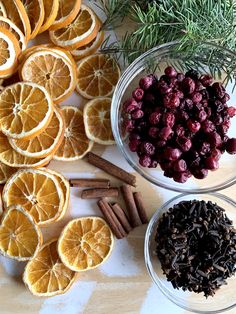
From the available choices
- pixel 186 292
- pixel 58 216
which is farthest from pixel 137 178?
pixel 186 292

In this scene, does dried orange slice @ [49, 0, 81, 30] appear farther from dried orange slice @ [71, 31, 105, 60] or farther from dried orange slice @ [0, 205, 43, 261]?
dried orange slice @ [0, 205, 43, 261]

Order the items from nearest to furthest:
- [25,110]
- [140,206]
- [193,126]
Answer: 1. [193,126]
2. [25,110]
3. [140,206]

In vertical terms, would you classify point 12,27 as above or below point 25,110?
above

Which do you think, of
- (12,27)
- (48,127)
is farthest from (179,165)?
(12,27)

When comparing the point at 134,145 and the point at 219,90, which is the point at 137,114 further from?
the point at 219,90

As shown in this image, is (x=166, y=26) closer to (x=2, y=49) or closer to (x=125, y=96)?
(x=125, y=96)

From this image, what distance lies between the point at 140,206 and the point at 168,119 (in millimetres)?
364

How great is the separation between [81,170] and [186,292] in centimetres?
56

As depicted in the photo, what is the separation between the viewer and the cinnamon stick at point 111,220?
171cm

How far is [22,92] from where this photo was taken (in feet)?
5.31

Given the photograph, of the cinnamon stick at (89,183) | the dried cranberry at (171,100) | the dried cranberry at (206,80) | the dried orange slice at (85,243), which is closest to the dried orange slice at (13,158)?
the cinnamon stick at (89,183)

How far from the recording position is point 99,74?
173 cm

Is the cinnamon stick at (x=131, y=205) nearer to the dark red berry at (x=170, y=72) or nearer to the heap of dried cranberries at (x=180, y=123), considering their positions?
the heap of dried cranberries at (x=180, y=123)

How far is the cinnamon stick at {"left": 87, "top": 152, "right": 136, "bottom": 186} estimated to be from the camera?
5.65 feet
